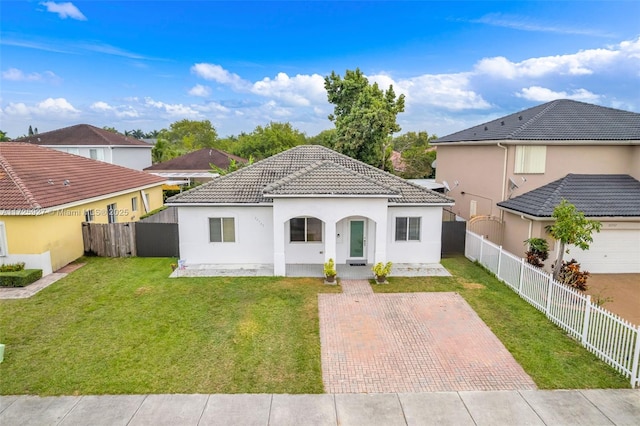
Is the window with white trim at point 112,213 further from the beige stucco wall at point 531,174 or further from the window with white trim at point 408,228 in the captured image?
the beige stucco wall at point 531,174

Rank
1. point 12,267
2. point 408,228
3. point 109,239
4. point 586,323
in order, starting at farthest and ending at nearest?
point 109,239 < point 408,228 < point 12,267 < point 586,323

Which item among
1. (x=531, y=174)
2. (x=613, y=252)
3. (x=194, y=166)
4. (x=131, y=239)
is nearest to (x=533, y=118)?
(x=531, y=174)

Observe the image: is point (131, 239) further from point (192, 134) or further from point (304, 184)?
point (192, 134)

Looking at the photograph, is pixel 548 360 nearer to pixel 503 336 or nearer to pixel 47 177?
pixel 503 336

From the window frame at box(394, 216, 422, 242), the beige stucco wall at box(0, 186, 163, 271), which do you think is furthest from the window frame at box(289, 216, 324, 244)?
the beige stucco wall at box(0, 186, 163, 271)

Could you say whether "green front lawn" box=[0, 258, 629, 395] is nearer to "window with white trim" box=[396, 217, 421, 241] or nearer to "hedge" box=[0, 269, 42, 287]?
"hedge" box=[0, 269, 42, 287]

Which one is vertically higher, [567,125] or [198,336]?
[567,125]
